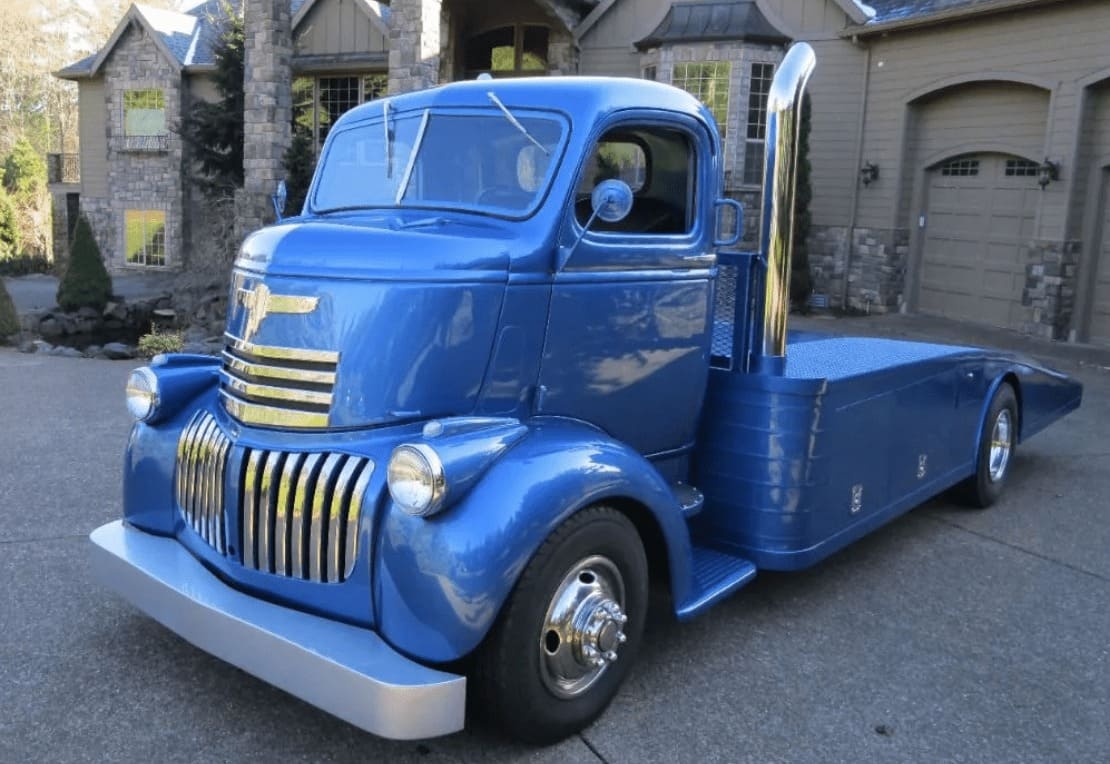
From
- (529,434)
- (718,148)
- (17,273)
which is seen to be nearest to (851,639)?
(529,434)

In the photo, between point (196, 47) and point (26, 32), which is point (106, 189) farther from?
point (26, 32)

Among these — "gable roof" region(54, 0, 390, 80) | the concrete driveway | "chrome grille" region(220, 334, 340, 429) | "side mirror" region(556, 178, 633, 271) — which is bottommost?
the concrete driveway

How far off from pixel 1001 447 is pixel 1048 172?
8.28 m

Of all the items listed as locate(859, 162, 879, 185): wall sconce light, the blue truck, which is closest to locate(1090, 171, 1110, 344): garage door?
locate(859, 162, 879, 185): wall sconce light

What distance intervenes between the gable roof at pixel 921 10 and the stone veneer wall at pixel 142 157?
15.7 m

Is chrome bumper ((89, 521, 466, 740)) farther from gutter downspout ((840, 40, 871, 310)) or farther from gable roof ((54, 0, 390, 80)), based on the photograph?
gable roof ((54, 0, 390, 80))

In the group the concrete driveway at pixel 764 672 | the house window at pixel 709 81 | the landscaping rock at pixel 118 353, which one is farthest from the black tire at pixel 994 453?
the house window at pixel 709 81

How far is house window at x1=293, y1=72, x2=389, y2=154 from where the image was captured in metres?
21.7

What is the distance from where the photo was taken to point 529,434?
3275mm

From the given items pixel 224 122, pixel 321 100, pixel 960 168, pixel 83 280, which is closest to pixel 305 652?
pixel 960 168

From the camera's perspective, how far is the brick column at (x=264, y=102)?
17328 millimetres

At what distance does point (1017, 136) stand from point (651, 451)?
12165 mm

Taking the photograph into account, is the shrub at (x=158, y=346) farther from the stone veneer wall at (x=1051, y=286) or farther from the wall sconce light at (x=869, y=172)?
the stone veneer wall at (x=1051, y=286)

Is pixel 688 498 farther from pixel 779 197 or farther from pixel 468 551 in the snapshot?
pixel 468 551
